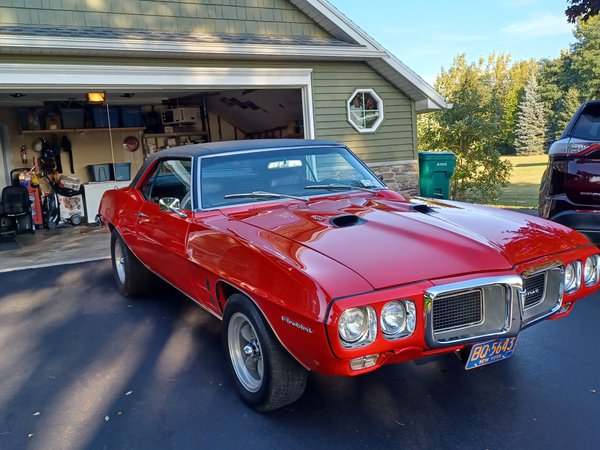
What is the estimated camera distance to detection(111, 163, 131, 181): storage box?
1230 cm

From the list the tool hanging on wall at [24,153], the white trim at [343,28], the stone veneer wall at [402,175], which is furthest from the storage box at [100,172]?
the stone veneer wall at [402,175]

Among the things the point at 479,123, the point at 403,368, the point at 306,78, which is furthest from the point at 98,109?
the point at 403,368

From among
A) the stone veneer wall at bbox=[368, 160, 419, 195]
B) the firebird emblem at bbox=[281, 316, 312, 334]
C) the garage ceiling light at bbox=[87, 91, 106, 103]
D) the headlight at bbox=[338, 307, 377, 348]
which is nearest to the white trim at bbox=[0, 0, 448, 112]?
the stone veneer wall at bbox=[368, 160, 419, 195]

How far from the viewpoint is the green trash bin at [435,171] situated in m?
11.0

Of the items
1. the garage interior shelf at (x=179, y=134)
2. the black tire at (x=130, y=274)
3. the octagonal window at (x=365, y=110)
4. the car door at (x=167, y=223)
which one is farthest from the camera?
the garage interior shelf at (x=179, y=134)

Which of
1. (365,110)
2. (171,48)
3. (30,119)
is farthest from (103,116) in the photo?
(365,110)

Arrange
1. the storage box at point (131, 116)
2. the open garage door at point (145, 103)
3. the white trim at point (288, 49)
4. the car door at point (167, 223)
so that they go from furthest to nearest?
the storage box at point (131, 116), the open garage door at point (145, 103), the white trim at point (288, 49), the car door at point (167, 223)

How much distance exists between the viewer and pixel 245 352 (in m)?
2.97

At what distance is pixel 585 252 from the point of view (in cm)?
298

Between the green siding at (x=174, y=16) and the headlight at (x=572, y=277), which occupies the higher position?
the green siding at (x=174, y=16)

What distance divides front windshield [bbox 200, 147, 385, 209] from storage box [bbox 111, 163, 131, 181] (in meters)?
9.15

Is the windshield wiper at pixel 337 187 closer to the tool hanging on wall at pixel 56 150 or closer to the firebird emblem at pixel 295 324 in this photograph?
the firebird emblem at pixel 295 324

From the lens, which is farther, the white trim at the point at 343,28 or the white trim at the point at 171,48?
the white trim at the point at 343,28

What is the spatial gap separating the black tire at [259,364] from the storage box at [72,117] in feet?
34.5
